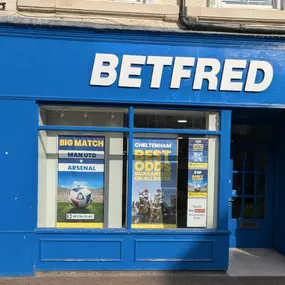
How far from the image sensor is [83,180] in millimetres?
6293

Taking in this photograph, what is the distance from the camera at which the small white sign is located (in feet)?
20.7

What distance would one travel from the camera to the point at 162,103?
6027mm

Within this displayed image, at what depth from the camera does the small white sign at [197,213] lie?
6301mm

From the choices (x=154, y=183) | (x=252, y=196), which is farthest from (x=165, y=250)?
(x=252, y=196)

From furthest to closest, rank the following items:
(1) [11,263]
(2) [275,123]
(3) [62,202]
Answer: (2) [275,123] < (3) [62,202] < (1) [11,263]

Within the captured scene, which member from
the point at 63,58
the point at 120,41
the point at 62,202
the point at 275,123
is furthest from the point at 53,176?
the point at 275,123

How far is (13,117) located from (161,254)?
300 cm

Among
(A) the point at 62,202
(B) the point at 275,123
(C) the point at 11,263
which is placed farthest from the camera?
(B) the point at 275,123

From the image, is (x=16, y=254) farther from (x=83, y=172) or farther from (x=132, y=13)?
(x=132, y=13)

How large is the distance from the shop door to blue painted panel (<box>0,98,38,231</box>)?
366 cm

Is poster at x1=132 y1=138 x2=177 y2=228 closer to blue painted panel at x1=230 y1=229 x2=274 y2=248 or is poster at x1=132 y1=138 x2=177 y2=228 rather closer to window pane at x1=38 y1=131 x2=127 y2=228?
window pane at x1=38 y1=131 x2=127 y2=228

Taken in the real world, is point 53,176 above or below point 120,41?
below

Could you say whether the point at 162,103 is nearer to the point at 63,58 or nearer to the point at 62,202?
the point at 63,58

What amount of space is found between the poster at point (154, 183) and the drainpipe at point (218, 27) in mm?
1764
